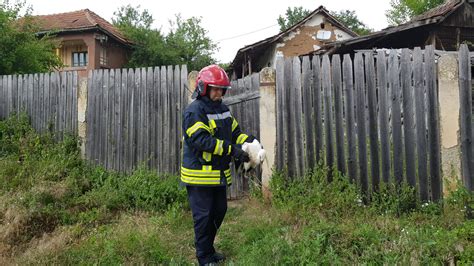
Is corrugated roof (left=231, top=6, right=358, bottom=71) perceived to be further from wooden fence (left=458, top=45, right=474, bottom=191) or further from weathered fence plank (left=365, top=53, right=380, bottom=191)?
wooden fence (left=458, top=45, right=474, bottom=191)

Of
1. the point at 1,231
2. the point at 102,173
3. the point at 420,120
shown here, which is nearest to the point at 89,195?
the point at 102,173

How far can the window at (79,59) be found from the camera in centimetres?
2267

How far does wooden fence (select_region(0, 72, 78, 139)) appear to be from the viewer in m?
6.72

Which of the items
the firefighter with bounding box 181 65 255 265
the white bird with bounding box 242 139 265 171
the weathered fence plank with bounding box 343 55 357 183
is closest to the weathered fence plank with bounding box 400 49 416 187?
the weathered fence plank with bounding box 343 55 357 183

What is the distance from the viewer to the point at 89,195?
5.20 m

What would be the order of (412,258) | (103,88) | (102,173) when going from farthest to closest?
(103,88)
(102,173)
(412,258)

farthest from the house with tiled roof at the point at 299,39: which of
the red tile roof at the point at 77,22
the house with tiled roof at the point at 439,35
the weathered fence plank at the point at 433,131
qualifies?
the weathered fence plank at the point at 433,131

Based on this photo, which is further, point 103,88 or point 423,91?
point 103,88

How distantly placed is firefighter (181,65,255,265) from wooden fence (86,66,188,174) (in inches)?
97.6

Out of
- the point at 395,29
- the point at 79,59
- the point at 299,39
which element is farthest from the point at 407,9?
the point at 79,59

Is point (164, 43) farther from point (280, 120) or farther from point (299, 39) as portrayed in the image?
point (280, 120)

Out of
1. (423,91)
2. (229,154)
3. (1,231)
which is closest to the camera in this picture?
(229,154)

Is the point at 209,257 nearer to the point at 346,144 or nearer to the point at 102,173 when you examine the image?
the point at 346,144

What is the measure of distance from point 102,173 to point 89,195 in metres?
0.82
